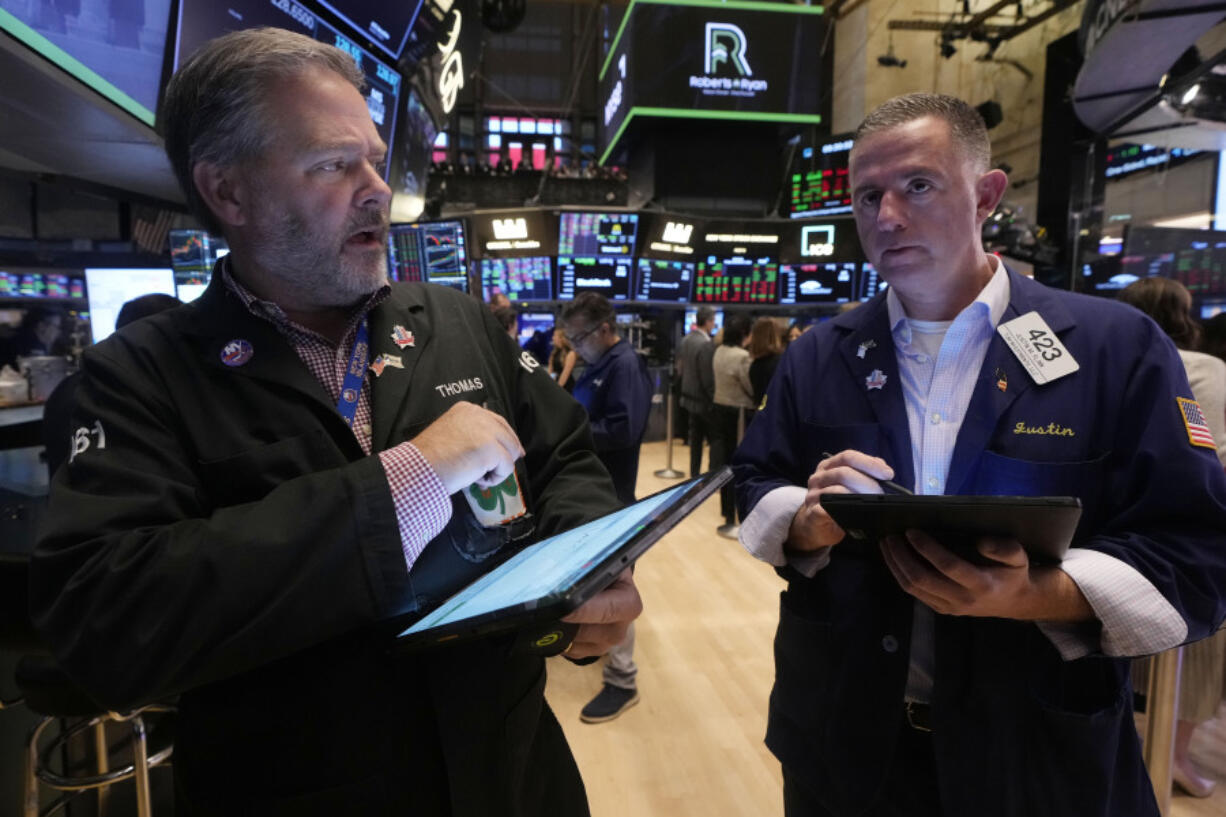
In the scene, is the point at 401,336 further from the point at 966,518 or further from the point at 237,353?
the point at 966,518

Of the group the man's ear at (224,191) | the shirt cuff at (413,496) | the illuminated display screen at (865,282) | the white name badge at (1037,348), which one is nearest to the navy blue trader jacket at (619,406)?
the white name badge at (1037,348)

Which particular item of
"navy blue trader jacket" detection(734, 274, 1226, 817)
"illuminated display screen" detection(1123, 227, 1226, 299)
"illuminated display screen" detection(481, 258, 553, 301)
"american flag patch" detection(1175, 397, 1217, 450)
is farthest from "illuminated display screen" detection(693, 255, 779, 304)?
"american flag patch" detection(1175, 397, 1217, 450)

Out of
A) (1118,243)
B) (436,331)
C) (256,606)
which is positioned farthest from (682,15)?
(256,606)

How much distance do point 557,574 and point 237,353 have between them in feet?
1.82

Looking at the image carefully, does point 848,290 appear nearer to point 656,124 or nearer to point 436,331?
point 656,124

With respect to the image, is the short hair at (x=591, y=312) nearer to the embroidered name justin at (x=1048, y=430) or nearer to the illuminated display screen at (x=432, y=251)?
the illuminated display screen at (x=432, y=251)

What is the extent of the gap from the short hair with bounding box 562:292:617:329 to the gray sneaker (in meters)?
1.78

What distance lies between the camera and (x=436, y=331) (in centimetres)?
108

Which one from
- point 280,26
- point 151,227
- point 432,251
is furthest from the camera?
point 432,251

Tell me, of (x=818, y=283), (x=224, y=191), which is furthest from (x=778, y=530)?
(x=818, y=283)

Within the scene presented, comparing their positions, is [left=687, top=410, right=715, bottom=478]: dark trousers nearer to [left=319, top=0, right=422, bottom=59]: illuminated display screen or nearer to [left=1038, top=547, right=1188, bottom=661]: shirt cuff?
[left=319, top=0, right=422, bottom=59]: illuminated display screen

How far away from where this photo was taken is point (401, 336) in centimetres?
102

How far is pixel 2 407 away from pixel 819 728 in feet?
10.4

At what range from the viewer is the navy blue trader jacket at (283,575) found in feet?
2.24
